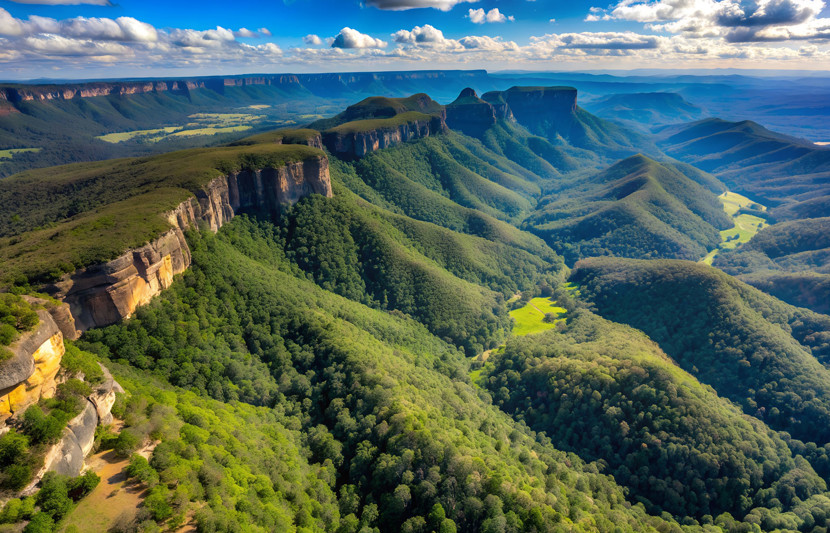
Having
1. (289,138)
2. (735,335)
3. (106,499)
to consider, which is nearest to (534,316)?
(735,335)

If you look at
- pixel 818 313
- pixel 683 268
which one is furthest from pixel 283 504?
pixel 818 313

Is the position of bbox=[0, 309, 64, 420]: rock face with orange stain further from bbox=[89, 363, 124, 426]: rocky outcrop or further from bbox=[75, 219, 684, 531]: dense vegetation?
bbox=[75, 219, 684, 531]: dense vegetation

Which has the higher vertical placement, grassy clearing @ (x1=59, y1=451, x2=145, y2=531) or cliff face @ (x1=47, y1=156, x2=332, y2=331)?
cliff face @ (x1=47, y1=156, x2=332, y2=331)

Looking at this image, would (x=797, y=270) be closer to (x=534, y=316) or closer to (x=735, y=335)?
(x=735, y=335)

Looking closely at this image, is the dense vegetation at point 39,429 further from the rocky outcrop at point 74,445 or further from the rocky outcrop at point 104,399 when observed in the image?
the rocky outcrop at point 104,399

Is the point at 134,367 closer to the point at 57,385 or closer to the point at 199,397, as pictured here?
the point at 199,397

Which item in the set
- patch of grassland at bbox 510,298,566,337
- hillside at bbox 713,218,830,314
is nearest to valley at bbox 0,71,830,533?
patch of grassland at bbox 510,298,566,337
